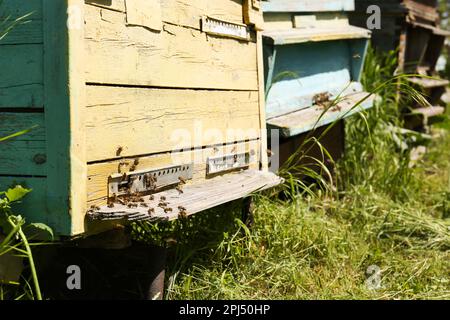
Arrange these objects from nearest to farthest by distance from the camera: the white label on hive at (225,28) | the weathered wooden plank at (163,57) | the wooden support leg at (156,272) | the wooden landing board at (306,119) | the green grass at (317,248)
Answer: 1. the weathered wooden plank at (163,57)
2. the wooden support leg at (156,272)
3. the white label on hive at (225,28)
4. the green grass at (317,248)
5. the wooden landing board at (306,119)

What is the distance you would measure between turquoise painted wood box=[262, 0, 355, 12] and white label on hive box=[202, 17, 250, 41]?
0.65 metres

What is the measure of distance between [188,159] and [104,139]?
0.72 m

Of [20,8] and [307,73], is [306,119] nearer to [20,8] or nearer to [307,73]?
[307,73]

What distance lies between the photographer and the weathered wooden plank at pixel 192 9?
2.96 meters

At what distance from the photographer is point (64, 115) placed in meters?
2.68

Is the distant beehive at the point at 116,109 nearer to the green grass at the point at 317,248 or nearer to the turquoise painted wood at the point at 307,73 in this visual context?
the green grass at the point at 317,248

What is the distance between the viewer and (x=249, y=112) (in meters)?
4.16

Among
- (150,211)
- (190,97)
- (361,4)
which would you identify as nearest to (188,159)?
(190,97)

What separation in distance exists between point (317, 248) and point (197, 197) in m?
1.35

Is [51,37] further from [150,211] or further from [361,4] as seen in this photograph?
[361,4]

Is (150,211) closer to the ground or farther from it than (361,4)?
closer to the ground

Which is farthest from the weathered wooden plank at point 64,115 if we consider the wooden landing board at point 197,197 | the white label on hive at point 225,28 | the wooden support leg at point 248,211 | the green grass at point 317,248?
the wooden support leg at point 248,211

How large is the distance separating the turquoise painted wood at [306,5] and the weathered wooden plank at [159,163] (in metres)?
1.05

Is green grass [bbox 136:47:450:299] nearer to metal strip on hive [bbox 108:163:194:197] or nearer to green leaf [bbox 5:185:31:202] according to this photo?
metal strip on hive [bbox 108:163:194:197]
